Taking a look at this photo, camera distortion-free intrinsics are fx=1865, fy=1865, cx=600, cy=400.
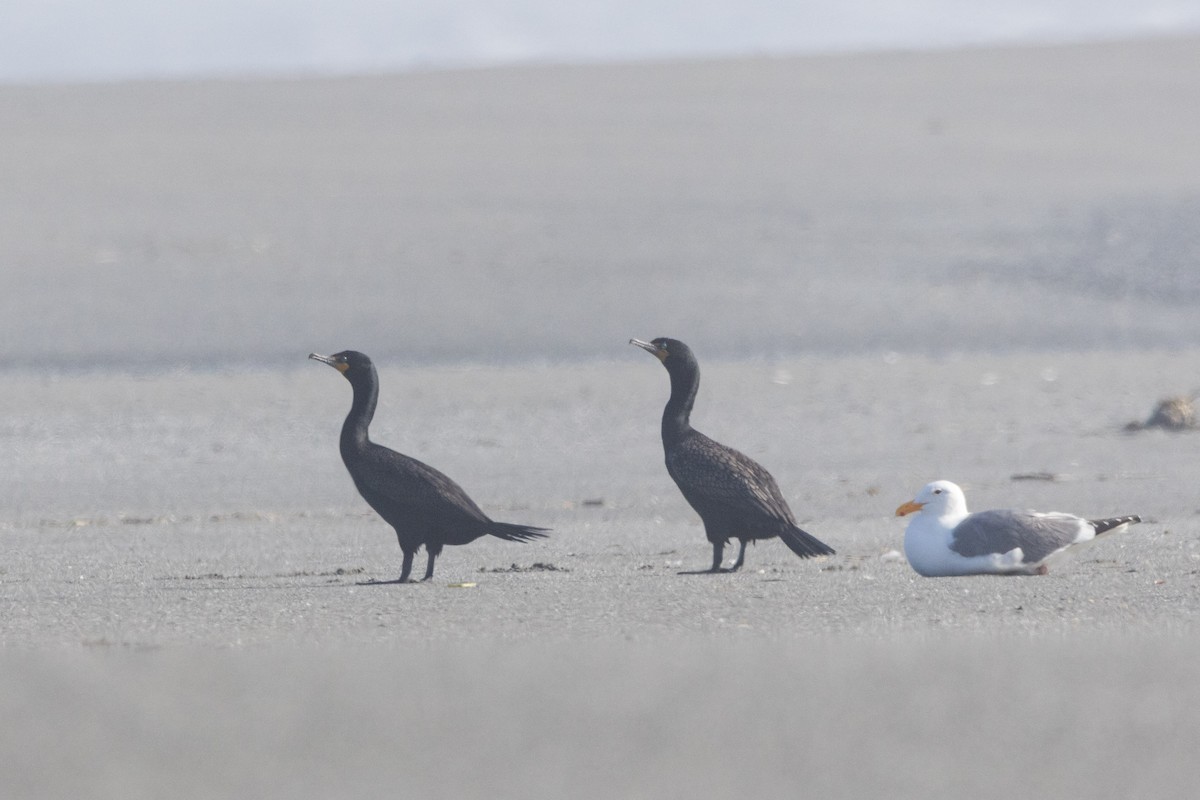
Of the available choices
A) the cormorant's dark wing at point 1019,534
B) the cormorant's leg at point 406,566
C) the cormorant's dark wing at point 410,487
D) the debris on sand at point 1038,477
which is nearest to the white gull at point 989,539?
the cormorant's dark wing at point 1019,534

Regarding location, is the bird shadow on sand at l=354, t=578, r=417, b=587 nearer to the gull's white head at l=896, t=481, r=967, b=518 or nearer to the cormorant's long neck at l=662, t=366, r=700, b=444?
the cormorant's long neck at l=662, t=366, r=700, b=444

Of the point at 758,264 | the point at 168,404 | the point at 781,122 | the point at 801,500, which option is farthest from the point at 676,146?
the point at 801,500

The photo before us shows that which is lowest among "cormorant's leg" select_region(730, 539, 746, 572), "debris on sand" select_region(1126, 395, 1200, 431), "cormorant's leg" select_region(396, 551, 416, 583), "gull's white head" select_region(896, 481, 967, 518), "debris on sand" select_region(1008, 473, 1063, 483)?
"cormorant's leg" select_region(396, 551, 416, 583)

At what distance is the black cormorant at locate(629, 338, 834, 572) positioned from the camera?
8047 mm

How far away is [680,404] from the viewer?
8609 millimetres

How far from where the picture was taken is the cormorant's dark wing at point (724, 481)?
8047mm

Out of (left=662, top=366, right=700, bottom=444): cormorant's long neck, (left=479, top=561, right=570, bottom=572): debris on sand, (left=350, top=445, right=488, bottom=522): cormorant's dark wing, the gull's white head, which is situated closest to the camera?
the gull's white head

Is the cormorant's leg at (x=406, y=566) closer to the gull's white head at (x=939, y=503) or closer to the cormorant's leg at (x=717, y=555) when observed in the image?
the cormorant's leg at (x=717, y=555)

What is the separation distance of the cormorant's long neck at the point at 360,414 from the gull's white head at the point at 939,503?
92.9 inches

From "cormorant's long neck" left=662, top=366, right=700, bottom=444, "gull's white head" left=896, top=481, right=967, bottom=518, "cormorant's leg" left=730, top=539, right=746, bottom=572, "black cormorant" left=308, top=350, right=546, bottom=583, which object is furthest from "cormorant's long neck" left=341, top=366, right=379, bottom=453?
"gull's white head" left=896, top=481, right=967, bottom=518

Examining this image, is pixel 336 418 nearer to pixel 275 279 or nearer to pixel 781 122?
pixel 275 279

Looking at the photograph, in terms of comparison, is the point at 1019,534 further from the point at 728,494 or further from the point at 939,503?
the point at 728,494

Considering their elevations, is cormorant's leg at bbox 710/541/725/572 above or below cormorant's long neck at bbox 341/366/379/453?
below

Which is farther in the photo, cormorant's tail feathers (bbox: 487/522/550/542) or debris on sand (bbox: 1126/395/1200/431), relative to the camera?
debris on sand (bbox: 1126/395/1200/431)
